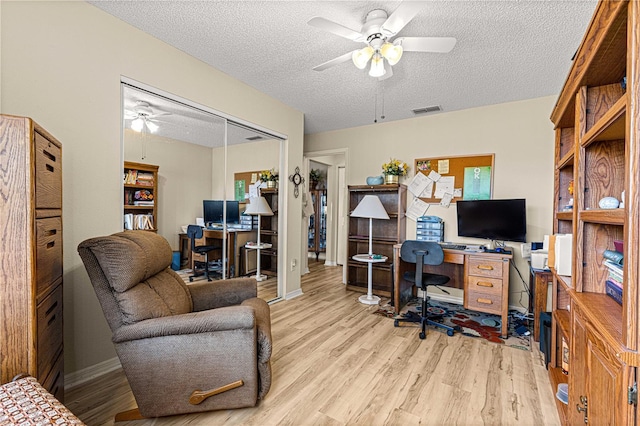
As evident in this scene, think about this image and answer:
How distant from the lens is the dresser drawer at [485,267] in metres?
2.88

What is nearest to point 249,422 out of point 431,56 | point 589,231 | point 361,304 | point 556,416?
point 556,416

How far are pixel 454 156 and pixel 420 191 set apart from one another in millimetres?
624

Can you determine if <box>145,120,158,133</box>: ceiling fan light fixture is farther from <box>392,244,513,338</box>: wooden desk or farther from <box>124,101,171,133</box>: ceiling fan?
<box>392,244,513,338</box>: wooden desk

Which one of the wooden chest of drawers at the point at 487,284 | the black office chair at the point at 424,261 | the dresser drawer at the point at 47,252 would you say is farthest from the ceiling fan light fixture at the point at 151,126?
the wooden chest of drawers at the point at 487,284

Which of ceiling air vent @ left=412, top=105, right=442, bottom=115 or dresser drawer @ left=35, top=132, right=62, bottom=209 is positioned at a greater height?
ceiling air vent @ left=412, top=105, right=442, bottom=115

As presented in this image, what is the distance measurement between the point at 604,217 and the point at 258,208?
10.1 ft

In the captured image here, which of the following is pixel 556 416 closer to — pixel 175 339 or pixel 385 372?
pixel 385 372

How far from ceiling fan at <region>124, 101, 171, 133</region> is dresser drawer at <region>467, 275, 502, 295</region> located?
3292mm

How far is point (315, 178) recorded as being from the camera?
21.8ft

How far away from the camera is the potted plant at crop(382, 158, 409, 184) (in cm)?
412

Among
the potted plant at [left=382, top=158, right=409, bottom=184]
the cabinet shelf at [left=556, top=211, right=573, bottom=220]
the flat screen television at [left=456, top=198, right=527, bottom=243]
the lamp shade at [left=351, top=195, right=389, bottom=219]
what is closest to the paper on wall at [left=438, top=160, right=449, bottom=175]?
the potted plant at [left=382, top=158, right=409, bottom=184]

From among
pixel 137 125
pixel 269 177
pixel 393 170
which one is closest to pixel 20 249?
pixel 137 125

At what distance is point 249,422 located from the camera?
5.41ft

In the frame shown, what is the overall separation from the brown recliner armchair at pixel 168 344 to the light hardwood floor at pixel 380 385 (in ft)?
0.52
